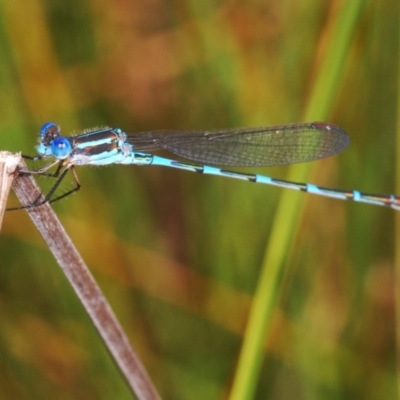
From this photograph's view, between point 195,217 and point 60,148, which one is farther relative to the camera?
point 195,217

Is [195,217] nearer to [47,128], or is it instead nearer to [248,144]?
[248,144]

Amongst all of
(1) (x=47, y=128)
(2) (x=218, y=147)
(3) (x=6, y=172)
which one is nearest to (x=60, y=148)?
(1) (x=47, y=128)

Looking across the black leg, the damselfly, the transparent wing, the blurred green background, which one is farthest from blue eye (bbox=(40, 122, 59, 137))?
the transparent wing

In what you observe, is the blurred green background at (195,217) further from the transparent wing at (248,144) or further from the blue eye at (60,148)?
the blue eye at (60,148)

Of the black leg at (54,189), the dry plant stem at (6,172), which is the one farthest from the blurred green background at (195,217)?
the dry plant stem at (6,172)

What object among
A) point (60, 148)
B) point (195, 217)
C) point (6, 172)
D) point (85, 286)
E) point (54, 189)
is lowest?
point (85, 286)

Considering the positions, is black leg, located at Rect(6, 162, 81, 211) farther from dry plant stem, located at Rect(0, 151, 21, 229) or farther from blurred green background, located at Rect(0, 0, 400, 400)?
blurred green background, located at Rect(0, 0, 400, 400)

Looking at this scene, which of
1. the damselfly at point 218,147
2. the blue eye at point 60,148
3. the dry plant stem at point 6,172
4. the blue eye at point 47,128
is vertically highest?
the damselfly at point 218,147

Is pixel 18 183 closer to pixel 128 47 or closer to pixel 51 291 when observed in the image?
pixel 51 291
